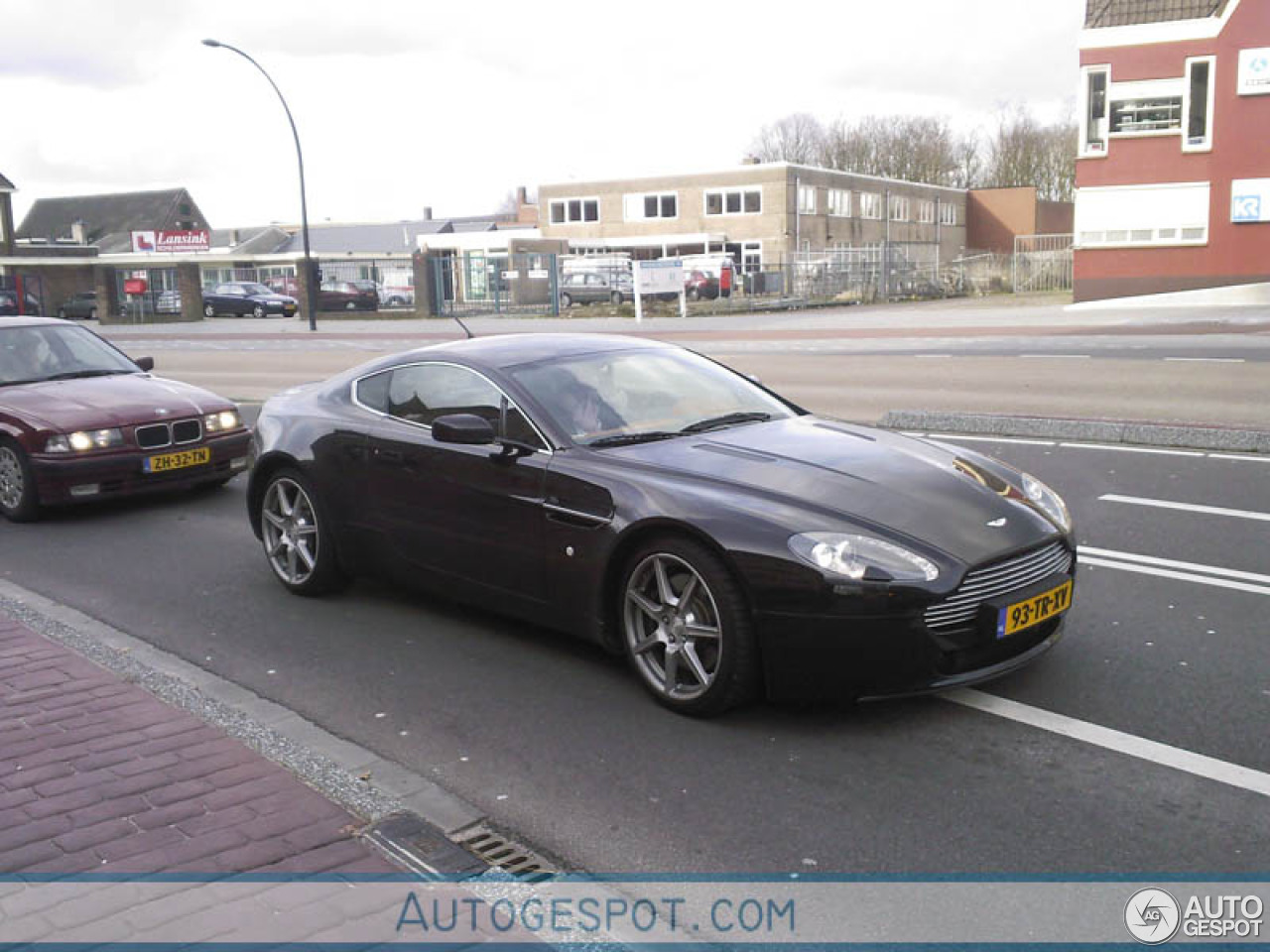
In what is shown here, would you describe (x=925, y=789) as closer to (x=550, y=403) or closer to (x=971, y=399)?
(x=550, y=403)

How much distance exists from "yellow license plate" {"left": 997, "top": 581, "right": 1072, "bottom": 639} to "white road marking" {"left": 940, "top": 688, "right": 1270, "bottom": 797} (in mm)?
343

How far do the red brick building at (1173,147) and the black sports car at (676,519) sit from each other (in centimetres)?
3192

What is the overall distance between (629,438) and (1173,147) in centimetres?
3351

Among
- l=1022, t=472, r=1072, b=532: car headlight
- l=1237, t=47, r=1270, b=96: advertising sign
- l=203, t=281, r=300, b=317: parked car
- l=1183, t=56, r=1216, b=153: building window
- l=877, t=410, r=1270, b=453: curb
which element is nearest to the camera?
l=1022, t=472, r=1072, b=532: car headlight

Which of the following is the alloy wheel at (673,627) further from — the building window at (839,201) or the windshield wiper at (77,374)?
the building window at (839,201)

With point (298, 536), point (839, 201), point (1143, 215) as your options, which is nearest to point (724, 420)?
point (298, 536)

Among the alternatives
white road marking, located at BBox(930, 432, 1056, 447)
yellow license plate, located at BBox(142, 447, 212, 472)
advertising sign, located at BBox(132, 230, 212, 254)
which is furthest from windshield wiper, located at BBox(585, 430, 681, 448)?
advertising sign, located at BBox(132, 230, 212, 254)

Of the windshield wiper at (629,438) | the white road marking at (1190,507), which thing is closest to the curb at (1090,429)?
the white road marking at (1190,507)

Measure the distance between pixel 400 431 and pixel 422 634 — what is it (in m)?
1.03

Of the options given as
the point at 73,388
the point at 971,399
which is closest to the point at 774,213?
the point at 971,399

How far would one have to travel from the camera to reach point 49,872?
352cm

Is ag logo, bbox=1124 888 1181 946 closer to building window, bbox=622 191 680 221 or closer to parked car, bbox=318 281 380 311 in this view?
parked car, bbox=318 281 380 311

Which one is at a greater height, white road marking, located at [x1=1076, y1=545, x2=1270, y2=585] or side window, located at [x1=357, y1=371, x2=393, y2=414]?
side window, located at [x1=357, y1=371, x2=393, y2=414]

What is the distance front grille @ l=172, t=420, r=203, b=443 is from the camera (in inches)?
364
